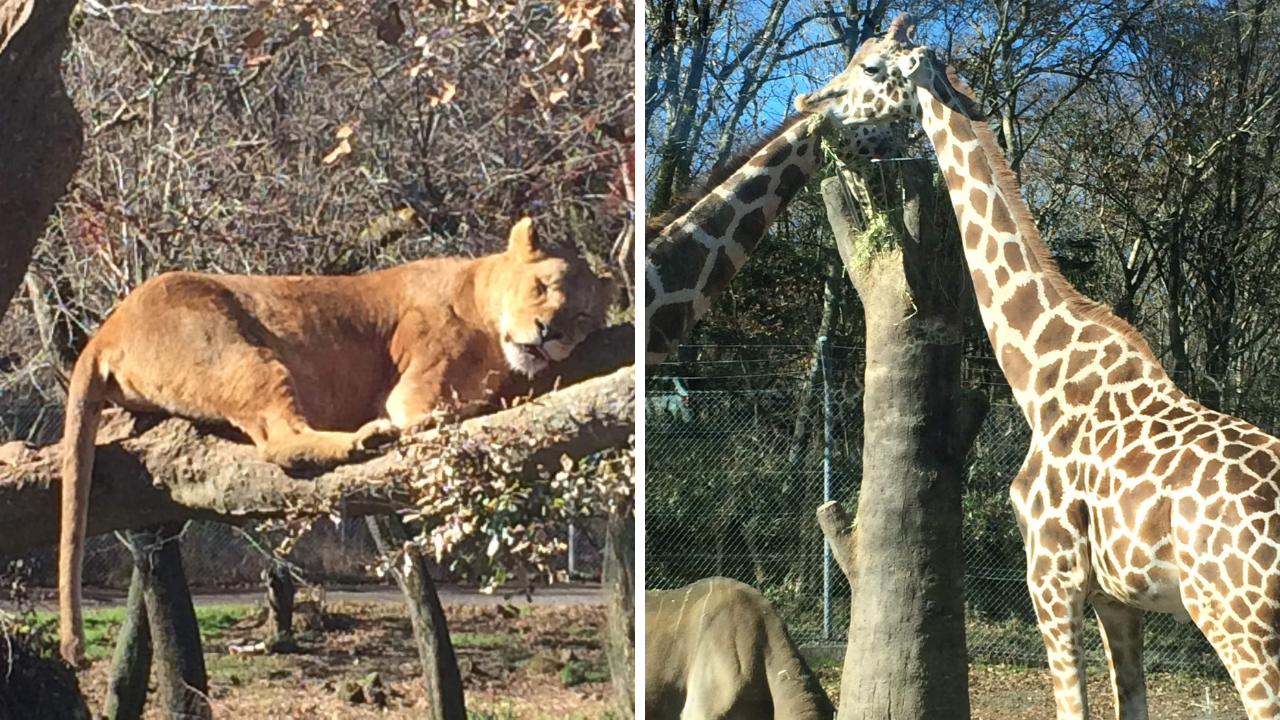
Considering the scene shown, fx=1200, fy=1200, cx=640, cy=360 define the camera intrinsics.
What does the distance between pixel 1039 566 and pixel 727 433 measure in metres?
3.23

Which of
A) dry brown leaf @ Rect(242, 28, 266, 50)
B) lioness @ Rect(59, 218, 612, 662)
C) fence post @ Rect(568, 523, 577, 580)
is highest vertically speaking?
dry brown leaf @ Rect(242, 28, 266, 50)

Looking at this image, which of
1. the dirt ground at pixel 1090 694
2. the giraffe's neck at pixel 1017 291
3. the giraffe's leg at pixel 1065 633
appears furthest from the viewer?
the dirt ground at pixel 1090 694

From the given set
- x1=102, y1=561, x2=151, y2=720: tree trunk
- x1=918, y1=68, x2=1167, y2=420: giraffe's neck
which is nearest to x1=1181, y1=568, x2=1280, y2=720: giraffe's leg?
x1=918, y1=68, x2=1167, y2=420: giraffe's neck

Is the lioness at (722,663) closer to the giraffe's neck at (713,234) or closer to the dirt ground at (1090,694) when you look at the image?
the giraffe's neck at (713,234)

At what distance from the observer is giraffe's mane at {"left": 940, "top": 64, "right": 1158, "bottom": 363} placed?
3.74 m

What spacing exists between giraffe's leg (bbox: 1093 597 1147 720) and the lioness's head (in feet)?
6.32

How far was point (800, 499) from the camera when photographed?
265 inches

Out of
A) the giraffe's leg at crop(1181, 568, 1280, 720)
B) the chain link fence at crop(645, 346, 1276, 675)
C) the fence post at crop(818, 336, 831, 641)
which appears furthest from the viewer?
the chain link fence at crop(645, 346, 1276, 675)

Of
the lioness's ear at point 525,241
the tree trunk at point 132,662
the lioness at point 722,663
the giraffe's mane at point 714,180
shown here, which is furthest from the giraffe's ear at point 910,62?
the tree trunk at point 132,662

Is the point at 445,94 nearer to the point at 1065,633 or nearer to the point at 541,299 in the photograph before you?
the point at 541,299

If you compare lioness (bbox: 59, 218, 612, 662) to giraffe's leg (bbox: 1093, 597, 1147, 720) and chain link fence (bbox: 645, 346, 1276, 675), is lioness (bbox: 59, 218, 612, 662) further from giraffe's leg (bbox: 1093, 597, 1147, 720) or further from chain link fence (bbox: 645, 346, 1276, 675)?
chain link fence (bbox: 645, 346, 1276, 675)

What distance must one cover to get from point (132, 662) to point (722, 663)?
2140mm

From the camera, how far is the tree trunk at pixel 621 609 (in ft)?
13.9

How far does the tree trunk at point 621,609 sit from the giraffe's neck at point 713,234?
0.65 m
